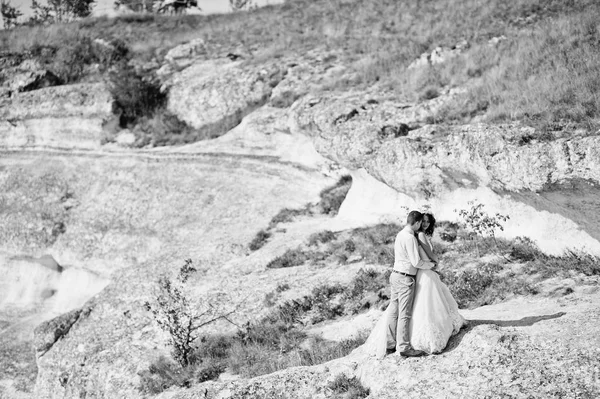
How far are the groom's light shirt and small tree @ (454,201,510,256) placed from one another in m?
5.60

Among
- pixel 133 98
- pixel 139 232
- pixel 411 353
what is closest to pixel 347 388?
pixel 411 353

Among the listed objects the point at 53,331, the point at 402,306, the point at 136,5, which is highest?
the point at 136,5

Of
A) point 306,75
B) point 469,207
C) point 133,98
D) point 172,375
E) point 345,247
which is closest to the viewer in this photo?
point 172,375

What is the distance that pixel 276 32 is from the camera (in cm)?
3809

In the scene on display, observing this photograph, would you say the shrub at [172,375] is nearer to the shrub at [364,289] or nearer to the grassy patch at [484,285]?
the shrub at [364,289]

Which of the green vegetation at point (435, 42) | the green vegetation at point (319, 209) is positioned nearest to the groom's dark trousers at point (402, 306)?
the green vegetation at point (435, 42)

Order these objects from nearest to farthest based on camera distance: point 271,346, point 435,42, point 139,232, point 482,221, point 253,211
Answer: point 271,346 → point 482,221 → point 253,211 → point 139,232 → point 435,42

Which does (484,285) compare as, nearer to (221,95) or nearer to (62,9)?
(221,95)

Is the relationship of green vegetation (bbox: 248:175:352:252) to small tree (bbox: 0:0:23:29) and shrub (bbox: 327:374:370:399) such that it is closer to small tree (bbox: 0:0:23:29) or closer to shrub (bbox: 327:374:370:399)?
shrub (bbox: 327:374:370:399)

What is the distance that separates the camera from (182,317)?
16703mm

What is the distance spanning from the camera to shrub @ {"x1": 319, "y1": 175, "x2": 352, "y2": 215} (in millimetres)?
22594

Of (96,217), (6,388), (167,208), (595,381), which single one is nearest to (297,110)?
(167,208)

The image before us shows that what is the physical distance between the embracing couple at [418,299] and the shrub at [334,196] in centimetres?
1176

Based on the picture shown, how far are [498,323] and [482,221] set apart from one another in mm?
5340
